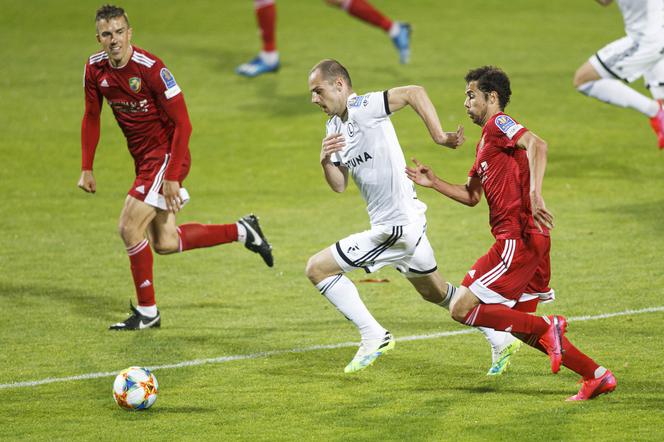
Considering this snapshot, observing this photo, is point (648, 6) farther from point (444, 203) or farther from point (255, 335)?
point (255, 335)

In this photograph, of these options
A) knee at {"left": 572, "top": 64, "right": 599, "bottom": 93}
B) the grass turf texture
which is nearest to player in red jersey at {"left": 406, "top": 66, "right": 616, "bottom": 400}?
the grass turf texture

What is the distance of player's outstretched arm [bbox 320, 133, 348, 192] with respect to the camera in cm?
686

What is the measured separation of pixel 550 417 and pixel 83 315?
438cm

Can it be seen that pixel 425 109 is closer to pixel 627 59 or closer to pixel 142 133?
pixel 142 133

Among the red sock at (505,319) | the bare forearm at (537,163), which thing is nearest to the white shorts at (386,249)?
the red sock at (505,319)

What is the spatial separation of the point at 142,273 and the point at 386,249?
2.34 meters

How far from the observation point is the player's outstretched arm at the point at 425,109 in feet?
21.4

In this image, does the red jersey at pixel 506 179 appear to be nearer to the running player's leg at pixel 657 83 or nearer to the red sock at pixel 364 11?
the running player's leg at pixel 657 83

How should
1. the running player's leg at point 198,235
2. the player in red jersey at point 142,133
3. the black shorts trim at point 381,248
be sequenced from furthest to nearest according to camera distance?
the running player's leg at point 198,235, the player in red jersey at point 142,133, the black shorts trim at point 381,248

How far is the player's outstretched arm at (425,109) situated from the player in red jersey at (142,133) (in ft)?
6.91

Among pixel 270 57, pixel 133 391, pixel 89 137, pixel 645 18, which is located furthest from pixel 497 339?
pixel 270 57

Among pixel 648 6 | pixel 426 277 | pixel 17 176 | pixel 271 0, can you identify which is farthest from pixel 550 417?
pixel 271 0

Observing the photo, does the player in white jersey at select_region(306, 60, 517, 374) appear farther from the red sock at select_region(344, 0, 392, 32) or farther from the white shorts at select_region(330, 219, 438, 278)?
the red sock at select_region(344, 0, 392, 32)

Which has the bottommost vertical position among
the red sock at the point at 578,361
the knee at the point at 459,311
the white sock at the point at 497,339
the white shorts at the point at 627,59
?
the white sock at the point at 497,339
